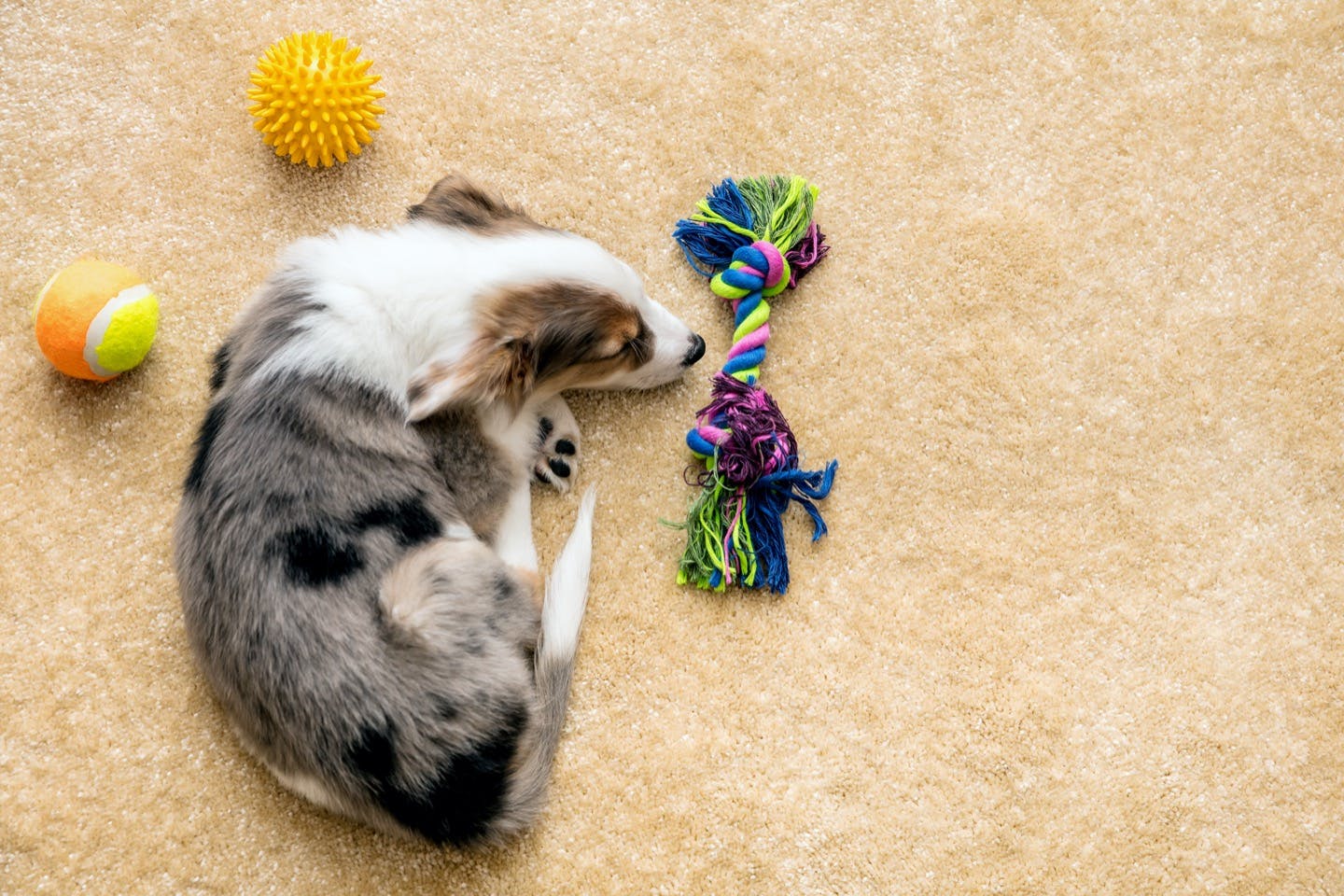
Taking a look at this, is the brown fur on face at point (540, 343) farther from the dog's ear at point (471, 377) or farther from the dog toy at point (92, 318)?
the dog toy at point (92, 318)

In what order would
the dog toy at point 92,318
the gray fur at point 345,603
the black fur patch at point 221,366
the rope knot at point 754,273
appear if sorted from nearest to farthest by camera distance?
the gray fur at point 345,603, the black fur patch at point 221,366, the dog toy at point 92,318, the rope knot at point 754,273

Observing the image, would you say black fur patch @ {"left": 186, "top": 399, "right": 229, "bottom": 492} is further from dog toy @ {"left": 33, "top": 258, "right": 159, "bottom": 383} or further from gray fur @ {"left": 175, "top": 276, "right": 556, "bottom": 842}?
dog toy @ {"left": 33, "top": 258, "right": 159, "bottom": 383}

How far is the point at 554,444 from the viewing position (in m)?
2.24

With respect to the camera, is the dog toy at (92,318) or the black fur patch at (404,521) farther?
the dog toy at (92,318)

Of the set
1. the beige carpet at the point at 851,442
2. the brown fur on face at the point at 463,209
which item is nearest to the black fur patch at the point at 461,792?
the beige carpet at the point at 851,442

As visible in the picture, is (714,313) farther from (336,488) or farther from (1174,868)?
(1174,868)

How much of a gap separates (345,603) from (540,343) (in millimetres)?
595

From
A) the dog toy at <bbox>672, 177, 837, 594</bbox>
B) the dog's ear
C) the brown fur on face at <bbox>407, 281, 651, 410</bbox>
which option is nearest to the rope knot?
the dog toy at <bbox>672, 177, 837, 594</bbox>

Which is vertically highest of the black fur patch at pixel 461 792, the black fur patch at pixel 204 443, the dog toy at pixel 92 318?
the black fur patch at pixel 204 443

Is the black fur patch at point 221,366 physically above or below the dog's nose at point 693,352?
below

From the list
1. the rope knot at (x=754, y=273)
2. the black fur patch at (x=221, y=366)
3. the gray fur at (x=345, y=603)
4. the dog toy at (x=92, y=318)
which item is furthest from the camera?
the rope knot at (x=754, y=273)

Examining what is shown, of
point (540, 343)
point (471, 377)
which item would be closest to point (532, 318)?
point (540, 343)

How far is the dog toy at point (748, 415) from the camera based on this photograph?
2189 millimetres

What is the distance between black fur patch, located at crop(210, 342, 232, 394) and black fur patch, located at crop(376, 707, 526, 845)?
77cm
